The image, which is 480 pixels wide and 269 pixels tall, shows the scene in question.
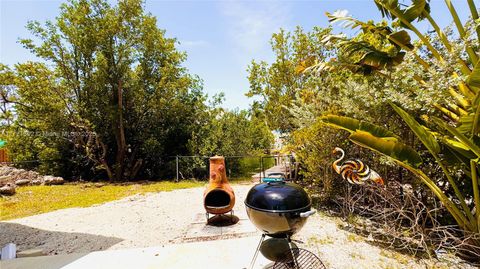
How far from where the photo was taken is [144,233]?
4.68 metres

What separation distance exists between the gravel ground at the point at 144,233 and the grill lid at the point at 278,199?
134 cm

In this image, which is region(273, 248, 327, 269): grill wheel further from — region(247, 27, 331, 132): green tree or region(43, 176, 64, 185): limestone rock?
region(43, 176, 64, 185): limestone rock

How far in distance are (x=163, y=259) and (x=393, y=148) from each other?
12.3ft

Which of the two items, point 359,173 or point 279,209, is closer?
point 279,209

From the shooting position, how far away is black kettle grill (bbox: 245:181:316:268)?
8.38ft

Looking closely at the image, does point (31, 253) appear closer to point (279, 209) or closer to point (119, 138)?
point (279, 209)

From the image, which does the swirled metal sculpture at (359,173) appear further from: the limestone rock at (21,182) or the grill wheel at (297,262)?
the limestone rock at (21,182)

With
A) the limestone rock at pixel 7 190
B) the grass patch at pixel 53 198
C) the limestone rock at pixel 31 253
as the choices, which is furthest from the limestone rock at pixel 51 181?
the limestone rock at pixel 31 253

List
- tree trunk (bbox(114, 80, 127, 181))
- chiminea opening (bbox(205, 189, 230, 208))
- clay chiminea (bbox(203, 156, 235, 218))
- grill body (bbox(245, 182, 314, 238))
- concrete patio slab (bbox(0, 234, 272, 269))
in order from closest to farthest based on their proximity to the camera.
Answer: grill body (bbox(245, 182, 314, 238)) < concrete patio slab (bbox(0, 234, 272, 269)) < clay chiminea (bbox(203, 156, 235, 218)) < chiminea opening (bbox(205, 189, 230, 208)) < tree trunk (bbox(114, 80, 127, 181))

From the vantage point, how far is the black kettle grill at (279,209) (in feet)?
8.38

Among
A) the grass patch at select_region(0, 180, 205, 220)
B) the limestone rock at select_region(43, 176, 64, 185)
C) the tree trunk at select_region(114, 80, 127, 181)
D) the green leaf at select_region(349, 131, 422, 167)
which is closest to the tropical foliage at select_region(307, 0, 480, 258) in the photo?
the green leaf at select_region(349, 131, 422, 167)

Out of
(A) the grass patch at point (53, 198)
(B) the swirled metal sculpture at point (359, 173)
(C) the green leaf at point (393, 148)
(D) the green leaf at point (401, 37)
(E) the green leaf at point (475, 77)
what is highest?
(D) the green leaf at point (401, 37)

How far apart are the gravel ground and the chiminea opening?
2.34 ft

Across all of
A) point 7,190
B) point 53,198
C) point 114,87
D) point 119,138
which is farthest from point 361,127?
point 114,87
